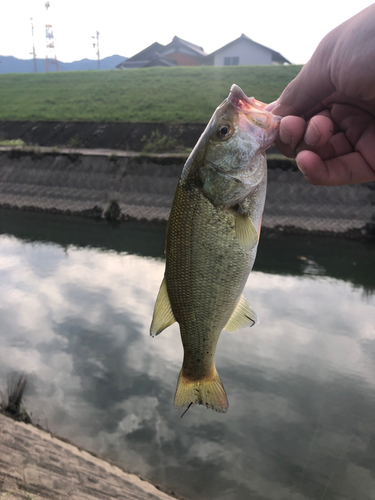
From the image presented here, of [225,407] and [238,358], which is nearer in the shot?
[225,407]

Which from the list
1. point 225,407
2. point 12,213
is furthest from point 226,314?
point 12,213

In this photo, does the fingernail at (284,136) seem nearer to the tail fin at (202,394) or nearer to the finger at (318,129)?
the finger at (318,129)

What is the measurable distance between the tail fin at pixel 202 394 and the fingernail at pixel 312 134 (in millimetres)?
1361

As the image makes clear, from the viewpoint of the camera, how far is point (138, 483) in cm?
409

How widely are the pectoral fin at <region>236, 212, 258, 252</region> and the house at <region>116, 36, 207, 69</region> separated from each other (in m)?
44.0

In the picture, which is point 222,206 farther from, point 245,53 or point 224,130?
point 245,53

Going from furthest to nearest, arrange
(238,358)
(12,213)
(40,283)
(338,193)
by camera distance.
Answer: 1. (12,213)
2. (338,193)
3. (40,283)
4. (238,358)

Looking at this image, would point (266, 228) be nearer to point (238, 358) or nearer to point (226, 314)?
point (238, 358)

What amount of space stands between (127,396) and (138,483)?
5.17 feet

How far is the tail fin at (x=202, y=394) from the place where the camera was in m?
2.00

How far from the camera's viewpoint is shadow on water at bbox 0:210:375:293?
33.6 ft

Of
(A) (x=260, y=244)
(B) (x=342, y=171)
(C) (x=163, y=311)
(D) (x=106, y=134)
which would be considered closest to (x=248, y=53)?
(D) (x=106, y=134)

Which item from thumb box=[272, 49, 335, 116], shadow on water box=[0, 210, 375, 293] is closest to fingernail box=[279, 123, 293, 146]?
thumb box=[272, 49, 335, 116]

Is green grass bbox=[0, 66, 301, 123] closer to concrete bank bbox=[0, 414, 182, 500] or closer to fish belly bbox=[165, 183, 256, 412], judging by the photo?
concrete bank bbox=[0, 414, 182, 500]
